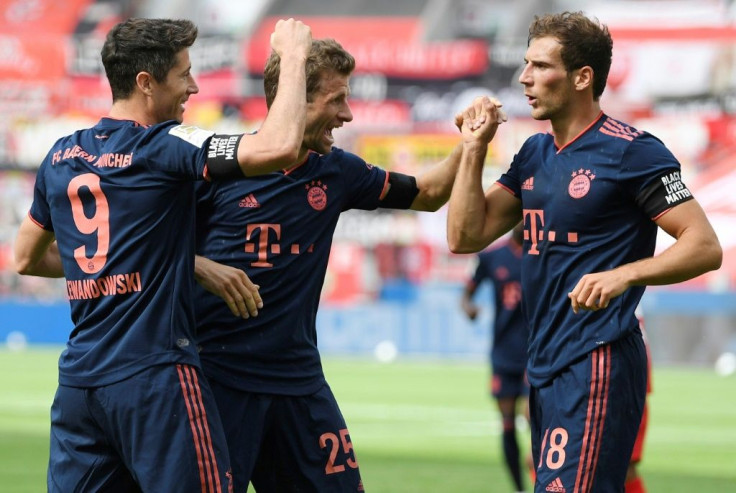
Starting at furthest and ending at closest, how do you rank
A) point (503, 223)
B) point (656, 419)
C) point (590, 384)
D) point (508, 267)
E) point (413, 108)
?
point (413, 108)
point (656, 419)
point (508, 267)
point (503, 223)
point (590, 384)

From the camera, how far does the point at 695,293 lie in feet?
82.3

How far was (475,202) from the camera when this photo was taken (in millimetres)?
5883

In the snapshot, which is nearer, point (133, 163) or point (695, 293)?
point (133, 163)

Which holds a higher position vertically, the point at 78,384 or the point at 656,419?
the point at 78,384

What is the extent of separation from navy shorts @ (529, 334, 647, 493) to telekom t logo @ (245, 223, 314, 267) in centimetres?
131

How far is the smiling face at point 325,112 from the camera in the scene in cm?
596

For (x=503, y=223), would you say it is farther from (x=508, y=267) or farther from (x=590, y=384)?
(x=508, y=267)

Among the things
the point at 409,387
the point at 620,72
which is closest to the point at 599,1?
the point at 620,72

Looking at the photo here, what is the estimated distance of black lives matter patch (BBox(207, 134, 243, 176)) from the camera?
4715 millimetres

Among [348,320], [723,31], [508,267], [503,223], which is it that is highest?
[723,31]

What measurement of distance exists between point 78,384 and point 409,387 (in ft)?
49.4

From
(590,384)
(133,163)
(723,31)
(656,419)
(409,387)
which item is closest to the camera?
(133,163)

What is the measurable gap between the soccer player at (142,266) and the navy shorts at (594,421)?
136cm

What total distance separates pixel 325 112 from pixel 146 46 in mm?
1137
